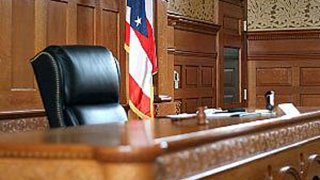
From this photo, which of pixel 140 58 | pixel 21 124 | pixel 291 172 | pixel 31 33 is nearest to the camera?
pixel 291 172

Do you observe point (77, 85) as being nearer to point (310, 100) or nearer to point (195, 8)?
point (195, 8)

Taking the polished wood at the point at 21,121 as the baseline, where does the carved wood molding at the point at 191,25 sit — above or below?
above

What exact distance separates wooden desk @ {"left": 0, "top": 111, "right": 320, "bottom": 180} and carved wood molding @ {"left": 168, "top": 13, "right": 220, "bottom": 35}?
3363 millimetres

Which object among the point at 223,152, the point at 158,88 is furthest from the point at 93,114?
the point at 158,88

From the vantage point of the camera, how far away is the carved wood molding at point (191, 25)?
17.6 feet

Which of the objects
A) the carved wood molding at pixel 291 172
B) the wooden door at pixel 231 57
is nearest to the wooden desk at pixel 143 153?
the carved wood molding at pixel 291 172

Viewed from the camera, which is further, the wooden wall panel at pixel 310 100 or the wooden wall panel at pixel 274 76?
the wooden wall panel at pixel 274 76

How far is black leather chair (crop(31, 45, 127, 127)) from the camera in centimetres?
238

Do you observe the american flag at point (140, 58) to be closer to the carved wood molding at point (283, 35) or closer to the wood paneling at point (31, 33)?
the wood paneling at point (31, 33)

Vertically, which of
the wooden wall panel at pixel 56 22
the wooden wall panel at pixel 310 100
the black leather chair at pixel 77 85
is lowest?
the wooden wall panel at pixel 310 100

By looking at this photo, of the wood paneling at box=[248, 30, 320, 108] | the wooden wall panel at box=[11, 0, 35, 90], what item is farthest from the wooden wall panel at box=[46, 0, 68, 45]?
the wood paneling at box=[248, 30, 320, 108]

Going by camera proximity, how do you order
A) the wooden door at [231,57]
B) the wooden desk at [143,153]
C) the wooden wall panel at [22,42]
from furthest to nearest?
the wooden door at [231,57] < the wooden wall panel at [22,42] < the wooden desk at [143,153]

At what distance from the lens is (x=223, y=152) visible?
65.6 inches

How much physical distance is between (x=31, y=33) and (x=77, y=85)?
1081mm
